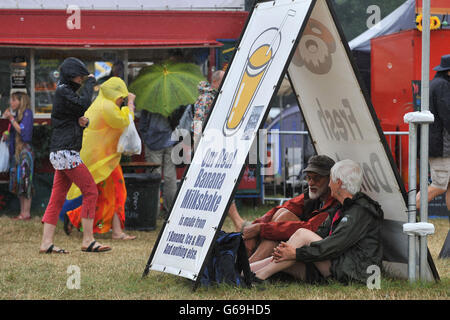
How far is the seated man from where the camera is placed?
20.7ft

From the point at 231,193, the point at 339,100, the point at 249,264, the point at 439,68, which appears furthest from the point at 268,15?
the point at 439,68

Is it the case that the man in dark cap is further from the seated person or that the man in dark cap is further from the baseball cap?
the seated person

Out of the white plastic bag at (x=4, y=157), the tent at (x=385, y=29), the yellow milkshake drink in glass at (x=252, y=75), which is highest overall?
the tent at (x=385, y=29)

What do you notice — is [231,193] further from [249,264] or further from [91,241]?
[91,241]

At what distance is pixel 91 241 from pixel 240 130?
3.34 metres

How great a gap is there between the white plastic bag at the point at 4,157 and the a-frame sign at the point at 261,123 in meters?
5.84

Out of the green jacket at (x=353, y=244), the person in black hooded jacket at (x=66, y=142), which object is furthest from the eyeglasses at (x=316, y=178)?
the person in black hooded jacket at (x=66, y=142)

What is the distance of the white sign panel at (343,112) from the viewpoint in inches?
234

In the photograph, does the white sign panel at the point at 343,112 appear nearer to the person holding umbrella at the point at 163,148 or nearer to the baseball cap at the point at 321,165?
the baseball cap at the point at 321,165

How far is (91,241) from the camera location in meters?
8.55

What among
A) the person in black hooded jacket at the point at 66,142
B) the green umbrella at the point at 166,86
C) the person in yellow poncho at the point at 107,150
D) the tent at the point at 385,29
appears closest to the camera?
the person in black hooded jacket at the point at 66,142

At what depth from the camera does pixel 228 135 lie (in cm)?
590

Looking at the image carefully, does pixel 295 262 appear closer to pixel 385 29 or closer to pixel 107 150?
pixel 107 150

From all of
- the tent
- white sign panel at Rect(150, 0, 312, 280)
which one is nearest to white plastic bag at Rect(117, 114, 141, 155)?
white sign panel at Rect(150, 0, 312, 280)
